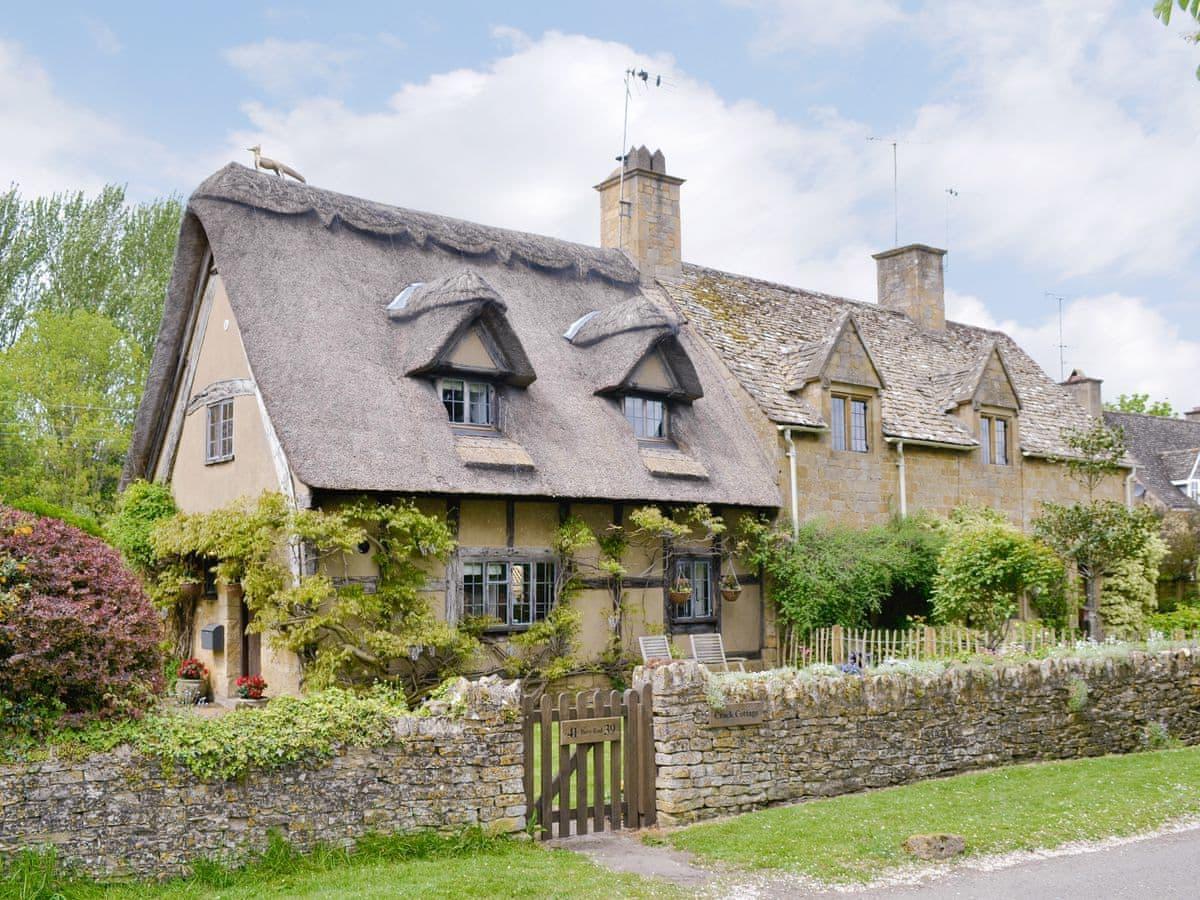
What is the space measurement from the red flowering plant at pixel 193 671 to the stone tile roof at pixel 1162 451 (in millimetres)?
30572

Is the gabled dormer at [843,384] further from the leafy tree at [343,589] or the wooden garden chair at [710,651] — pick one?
the leafy tree at [343,589]

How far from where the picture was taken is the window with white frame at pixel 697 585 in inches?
712

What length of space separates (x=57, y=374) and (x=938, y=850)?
105 feet

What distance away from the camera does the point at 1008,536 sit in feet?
59.5

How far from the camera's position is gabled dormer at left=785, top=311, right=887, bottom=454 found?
2052 centimetres

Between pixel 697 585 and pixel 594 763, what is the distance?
8737 mm

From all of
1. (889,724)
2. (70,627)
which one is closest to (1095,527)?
(889,724)

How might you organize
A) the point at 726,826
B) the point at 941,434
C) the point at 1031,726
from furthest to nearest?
the point at 941,434
the point at 1031,726
the point at 726,826

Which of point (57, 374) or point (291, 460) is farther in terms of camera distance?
point (57, 374)

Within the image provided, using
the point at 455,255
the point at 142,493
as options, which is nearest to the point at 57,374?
the point at 142,493

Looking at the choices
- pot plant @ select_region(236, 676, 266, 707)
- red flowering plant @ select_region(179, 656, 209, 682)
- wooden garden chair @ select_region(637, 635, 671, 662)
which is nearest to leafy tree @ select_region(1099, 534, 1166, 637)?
wooden garden chair @ select_region(637, 635, 671, 662)

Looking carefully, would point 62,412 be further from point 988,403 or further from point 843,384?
point 988,403

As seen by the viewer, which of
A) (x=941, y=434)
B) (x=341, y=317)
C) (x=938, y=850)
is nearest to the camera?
(x=938, y=850)

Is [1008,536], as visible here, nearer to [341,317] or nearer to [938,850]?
[938,850]
